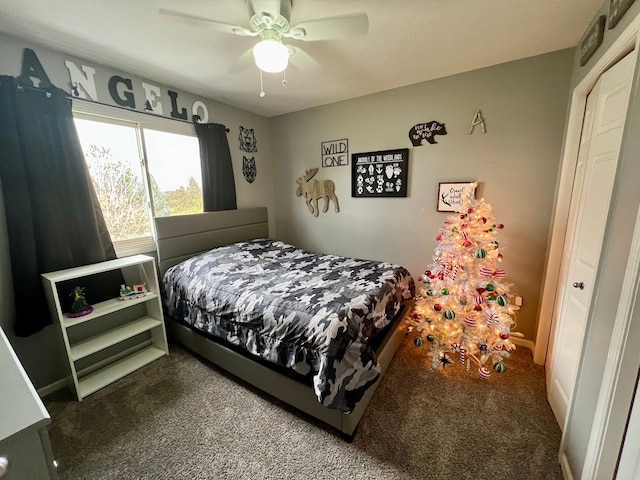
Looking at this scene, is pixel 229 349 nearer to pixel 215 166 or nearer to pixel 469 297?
pixel 469 297

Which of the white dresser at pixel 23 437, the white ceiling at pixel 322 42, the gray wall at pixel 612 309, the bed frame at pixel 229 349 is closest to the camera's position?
the white dresser at pixel 23 437

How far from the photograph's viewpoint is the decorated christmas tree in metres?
1.99

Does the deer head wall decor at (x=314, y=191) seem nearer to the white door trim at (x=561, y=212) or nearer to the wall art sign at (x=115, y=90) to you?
the wall art sign at (x=115, y=90)

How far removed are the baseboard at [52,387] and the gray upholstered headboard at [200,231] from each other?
1.09m

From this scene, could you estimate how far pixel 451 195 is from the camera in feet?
8.68

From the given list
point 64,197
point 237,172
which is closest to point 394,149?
point 237,172

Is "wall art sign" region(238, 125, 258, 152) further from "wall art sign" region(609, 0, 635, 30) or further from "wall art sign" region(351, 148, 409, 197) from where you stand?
"wall art sign" region(609, 0, 635, 30)

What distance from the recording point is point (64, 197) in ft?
6.60

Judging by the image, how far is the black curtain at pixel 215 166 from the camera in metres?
2.99

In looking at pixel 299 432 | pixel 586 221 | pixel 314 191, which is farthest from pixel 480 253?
pixel 314 191

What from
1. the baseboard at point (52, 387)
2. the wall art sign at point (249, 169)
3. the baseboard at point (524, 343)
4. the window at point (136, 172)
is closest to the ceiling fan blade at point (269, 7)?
the window at point (136, 172)

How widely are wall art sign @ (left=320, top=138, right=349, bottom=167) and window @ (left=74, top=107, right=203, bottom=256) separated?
153 cm

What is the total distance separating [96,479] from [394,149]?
11.2ft

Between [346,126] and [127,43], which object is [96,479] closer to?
[127,43]
